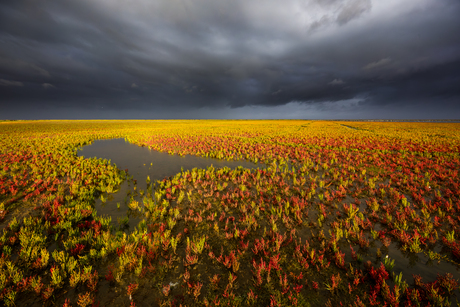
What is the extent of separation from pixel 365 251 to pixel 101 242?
746 centimetres

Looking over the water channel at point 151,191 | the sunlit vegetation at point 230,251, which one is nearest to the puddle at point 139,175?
the water channel at point 151,191

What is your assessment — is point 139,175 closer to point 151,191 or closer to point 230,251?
point 151,191

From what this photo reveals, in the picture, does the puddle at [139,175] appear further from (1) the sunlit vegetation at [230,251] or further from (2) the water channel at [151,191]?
(1) the sunlit vegetation at [230,251]

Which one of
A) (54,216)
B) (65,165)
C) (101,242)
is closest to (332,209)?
(101,242)

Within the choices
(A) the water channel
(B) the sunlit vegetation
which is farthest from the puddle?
(B) the sunlit vegetation

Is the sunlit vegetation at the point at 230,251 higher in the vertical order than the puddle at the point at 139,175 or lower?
lower

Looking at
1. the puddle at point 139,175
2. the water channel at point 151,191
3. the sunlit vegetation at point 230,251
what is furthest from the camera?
the puddle at point 139,175

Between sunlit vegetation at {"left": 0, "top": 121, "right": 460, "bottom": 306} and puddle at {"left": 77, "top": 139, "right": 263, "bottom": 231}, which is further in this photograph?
puddle at {"left": 77, "top": 139, "right": 263, "bottom": 231}

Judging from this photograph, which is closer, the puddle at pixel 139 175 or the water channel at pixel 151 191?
the water channel at pixel 151 191

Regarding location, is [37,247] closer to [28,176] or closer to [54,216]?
[54,216]

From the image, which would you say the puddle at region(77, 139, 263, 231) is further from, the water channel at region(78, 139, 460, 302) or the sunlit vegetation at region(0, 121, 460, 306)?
the sunlit vegetation at region(0, 121, 460, 306)

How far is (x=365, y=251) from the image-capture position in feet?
15.3

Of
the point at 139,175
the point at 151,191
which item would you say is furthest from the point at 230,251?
the point at 139,175

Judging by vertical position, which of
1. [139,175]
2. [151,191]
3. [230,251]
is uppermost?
[139,175]
